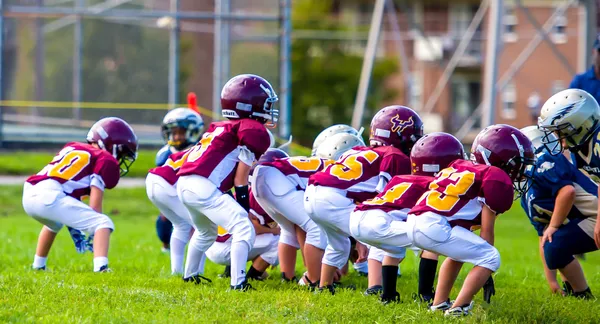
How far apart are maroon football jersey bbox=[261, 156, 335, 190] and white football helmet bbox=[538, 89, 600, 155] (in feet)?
6.35

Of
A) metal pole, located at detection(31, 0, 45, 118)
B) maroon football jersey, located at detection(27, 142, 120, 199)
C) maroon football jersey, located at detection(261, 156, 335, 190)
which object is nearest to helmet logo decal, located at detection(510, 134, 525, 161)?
maroon football jersey, located at detection(261, 156, 335, 190)

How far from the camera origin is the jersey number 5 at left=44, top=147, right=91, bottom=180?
8.64m

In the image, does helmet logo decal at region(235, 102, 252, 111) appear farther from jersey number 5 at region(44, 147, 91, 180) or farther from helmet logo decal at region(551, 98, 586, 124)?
helmet logo decal at region(551, 98, 586, 124)

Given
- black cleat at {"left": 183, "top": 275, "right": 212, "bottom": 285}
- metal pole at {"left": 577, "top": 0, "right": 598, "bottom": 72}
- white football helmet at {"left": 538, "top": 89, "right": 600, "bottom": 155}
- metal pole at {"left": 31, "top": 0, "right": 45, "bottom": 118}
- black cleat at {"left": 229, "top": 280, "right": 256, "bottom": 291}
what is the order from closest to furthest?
black cleat at {"left": 229, "top": 280, "right": 256, "bottom": 291}
white football helmet at {"left": 538, "top": 89, "right": 600, "bottom": 155}
black cleat at {"left": 183, "top": 275, "right": 212, "bottom": 285}
metal pole at {"left": 577, "top": 0, "right": 598, "bottom": 72}
metal pole at {"left": 31, "top": 0, "right": 45, "bottom": 118}

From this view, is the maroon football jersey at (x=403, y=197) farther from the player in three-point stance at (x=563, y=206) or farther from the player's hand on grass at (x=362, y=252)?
the player's hand on grass at (x=362, y=252)

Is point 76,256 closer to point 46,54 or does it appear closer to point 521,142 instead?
point 521,142

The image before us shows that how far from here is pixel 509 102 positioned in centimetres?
4688

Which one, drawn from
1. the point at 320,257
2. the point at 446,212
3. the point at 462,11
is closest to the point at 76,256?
the point at 320,257

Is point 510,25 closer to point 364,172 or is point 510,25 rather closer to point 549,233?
point 549,233

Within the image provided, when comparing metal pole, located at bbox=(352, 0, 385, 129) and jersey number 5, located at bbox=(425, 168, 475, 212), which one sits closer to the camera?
jersey number 5, located at bbox=(425, 168, 475, 212)

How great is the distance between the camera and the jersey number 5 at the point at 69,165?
28.3ft

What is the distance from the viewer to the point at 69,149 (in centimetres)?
884

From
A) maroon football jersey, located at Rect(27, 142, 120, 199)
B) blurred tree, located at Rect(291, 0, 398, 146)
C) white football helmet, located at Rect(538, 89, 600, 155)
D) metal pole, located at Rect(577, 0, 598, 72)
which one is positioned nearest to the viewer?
white football helmet, located at Rect(538, 89, 600, 155)

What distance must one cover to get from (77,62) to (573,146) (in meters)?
16.5
